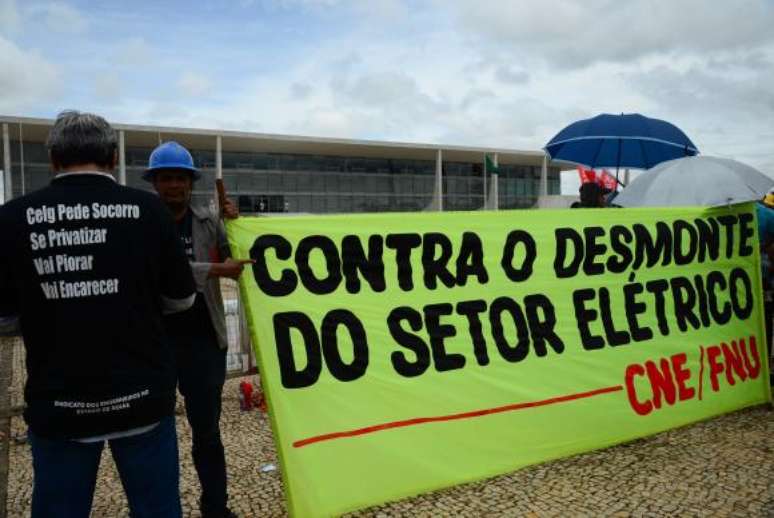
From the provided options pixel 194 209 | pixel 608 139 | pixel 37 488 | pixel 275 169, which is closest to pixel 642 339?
pixel 194 209

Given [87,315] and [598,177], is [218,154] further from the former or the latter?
[87,315]

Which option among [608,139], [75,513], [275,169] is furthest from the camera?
[275,169]

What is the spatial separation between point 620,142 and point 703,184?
3397 millimetres

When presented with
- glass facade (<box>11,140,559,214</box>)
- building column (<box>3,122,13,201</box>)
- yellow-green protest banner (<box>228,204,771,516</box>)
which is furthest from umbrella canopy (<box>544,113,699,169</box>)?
building column (<box>3,122,13,201</box>)

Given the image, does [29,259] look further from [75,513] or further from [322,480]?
[322,480]

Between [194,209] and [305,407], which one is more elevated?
[194,209]

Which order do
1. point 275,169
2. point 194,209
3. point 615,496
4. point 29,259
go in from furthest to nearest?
point 275,169
point 615,496
point 194,209
point 29,259

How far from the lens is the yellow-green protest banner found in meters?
2.98

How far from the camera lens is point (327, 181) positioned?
4459cm

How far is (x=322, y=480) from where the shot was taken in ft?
9.57

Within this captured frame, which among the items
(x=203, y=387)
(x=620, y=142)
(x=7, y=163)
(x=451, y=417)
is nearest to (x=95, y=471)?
(x=203, y=387)

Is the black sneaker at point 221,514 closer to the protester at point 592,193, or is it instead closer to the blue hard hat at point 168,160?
the blue hard hat at point 168,160

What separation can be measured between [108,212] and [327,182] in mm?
43361

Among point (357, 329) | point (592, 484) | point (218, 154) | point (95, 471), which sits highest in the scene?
point (218, 154)
